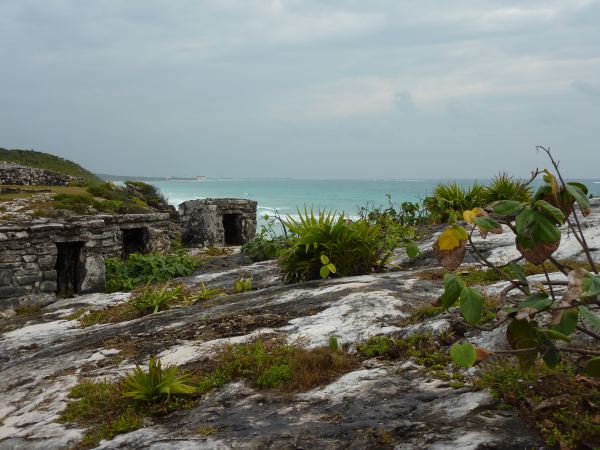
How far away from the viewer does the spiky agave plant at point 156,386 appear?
409 cm

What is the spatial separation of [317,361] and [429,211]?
10.5 metres

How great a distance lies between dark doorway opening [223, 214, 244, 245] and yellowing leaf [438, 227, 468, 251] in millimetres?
17458

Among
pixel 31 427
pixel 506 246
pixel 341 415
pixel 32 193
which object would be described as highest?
pixel 32 193

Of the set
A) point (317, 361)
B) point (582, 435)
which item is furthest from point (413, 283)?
point (582, 435)

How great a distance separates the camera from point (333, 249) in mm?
7773

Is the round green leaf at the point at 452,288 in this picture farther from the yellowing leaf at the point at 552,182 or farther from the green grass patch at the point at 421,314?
the green grass patch at the point at 421,314

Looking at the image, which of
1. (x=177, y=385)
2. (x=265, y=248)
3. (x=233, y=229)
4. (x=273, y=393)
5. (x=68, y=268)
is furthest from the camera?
(x=233, y=229)

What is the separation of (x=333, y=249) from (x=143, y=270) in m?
5.32

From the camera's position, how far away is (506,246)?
327 inches

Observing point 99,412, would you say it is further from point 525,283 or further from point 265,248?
point 265,248

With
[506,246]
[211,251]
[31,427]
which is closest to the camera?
[31,427]

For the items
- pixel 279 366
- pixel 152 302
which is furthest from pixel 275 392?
pixel 152 302

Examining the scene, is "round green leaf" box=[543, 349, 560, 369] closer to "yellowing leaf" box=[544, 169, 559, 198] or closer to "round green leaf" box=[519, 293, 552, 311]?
"round green leaf" box=[519, 293, 552, 311]

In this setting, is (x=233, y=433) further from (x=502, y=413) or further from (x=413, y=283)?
(x=413, y=283)
